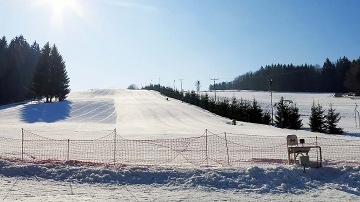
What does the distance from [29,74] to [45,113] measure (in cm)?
3775

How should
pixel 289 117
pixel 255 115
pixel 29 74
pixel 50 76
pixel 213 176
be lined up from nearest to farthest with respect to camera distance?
1. pixel 213 176
2. pixel 289 117
3. pixel 255 115
4. pixel 50 76
5. pixel 29 74

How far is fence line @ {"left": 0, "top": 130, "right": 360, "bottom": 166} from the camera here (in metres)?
16.7

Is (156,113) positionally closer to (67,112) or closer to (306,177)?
(67,112)

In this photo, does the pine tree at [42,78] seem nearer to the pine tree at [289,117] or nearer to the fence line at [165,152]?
the pine tree at [289,117]

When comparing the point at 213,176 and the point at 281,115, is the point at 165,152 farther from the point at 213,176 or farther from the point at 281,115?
the point at 281,115

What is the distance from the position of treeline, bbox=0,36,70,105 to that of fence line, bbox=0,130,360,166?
51.3 meters

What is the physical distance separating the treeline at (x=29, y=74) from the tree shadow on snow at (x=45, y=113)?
28.4ft

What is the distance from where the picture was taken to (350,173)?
43.5 ft

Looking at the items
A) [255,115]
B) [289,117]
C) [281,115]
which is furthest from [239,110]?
[289,117]

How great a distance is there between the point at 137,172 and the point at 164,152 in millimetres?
6716

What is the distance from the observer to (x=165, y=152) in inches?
782

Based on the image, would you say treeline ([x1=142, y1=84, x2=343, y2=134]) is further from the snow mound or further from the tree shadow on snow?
the snow mound

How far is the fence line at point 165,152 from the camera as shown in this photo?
16688mm

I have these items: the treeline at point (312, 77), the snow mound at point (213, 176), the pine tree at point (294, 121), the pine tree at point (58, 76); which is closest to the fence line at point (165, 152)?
the snow mound at point (213, 176)
